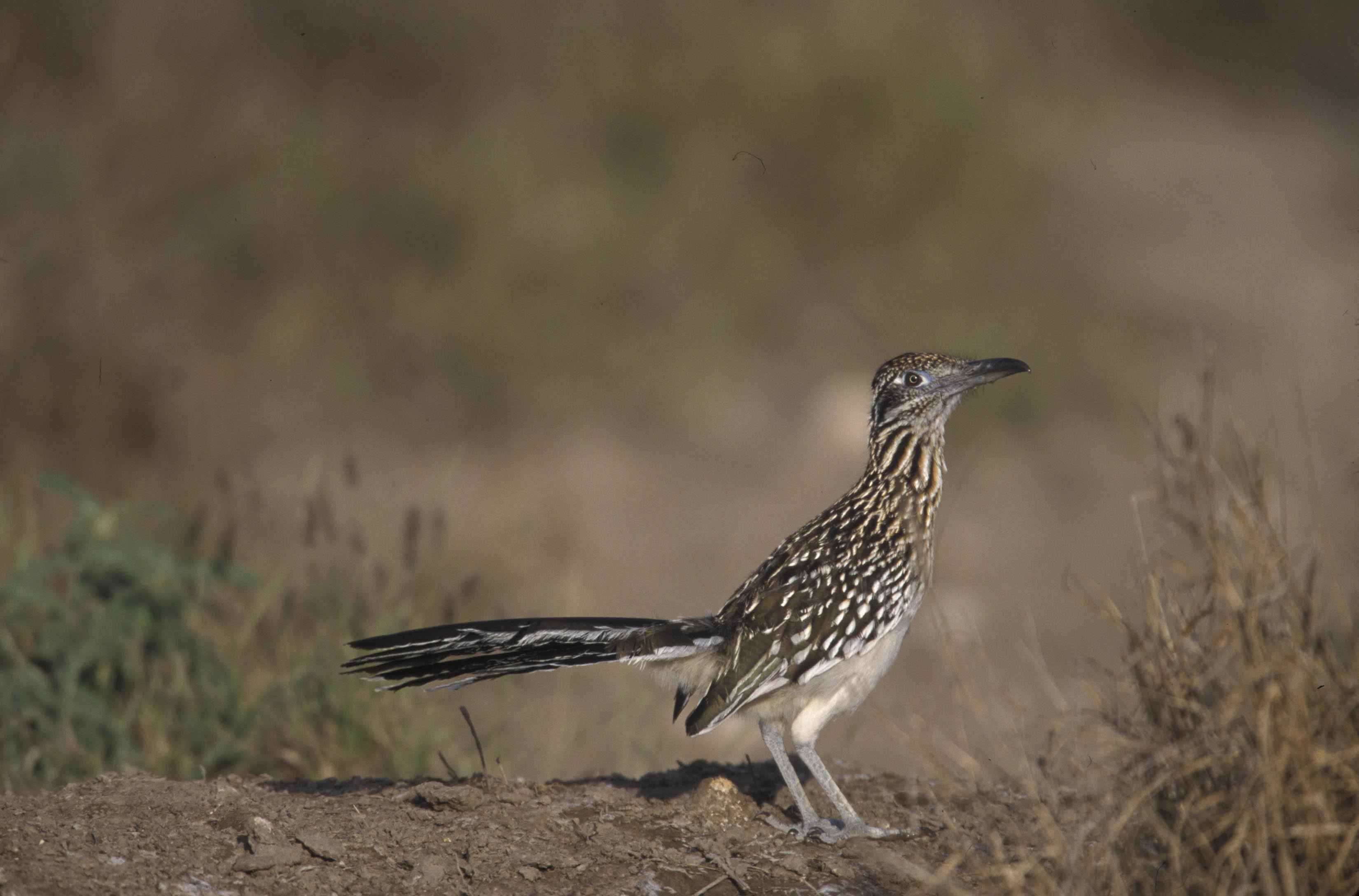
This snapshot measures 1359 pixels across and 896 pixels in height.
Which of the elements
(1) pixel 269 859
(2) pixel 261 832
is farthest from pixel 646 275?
(1) pixel 269 859

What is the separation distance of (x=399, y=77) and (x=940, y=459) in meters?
8.90

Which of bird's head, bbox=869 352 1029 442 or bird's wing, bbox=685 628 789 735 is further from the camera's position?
bird's head, bbox=869 352 1029 442

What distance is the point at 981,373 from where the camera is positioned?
4.86 metres

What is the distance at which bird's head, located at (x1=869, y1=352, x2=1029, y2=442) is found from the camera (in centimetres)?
486

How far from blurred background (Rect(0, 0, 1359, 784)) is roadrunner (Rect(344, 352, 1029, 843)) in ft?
6.80

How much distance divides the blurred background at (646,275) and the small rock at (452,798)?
227 centimetres

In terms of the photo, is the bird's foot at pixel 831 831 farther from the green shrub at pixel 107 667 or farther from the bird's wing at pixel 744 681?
the green shrub at pixel 107 667

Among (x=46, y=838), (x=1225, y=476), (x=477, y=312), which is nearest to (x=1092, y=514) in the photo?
(x=477, y=312)

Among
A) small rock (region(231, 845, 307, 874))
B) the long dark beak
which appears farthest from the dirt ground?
the long dark beak

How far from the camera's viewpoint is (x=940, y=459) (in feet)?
16.0

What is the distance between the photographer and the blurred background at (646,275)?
8961 millimetres

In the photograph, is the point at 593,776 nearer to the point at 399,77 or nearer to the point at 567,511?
the point at 567,511

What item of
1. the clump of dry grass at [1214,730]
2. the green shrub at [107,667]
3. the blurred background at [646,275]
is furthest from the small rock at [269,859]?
the blurred background at [646,275]

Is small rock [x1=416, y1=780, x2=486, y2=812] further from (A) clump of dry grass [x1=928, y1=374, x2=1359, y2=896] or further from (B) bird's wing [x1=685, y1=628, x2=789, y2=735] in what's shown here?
(A) clump of dry grass [x1=928, y1=374, x2=1359, y2=896]
